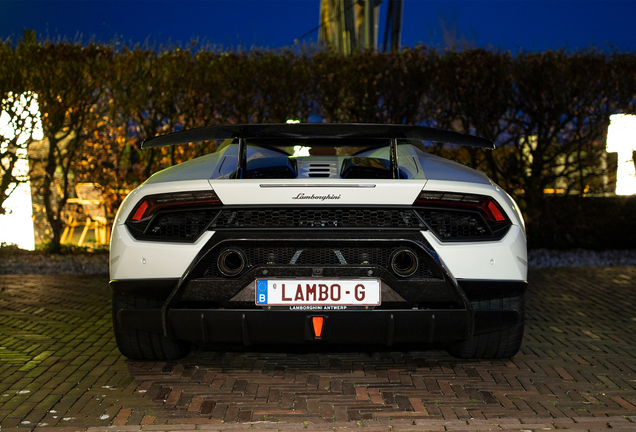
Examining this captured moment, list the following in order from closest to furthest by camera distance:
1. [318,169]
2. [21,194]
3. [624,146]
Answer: [318,169] → [21,194] → [624,146]

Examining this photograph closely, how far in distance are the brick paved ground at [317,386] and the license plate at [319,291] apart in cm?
56

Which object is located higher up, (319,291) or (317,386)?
(319,291)

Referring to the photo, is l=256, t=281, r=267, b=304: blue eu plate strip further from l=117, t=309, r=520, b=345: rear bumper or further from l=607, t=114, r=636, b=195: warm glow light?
l=607, t=114, r=636, b=195: warm glow light

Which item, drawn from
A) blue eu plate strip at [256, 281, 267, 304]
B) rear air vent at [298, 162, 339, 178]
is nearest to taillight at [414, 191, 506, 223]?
rear air vent at [298, 162, 339, 178]

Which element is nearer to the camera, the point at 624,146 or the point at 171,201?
the point at 171,201

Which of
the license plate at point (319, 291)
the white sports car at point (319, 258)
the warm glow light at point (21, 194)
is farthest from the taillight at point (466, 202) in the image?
the warm glow light at point (21, 194)

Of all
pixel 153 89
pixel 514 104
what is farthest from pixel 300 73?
pixel 514 104

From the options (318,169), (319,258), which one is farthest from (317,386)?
(318,169)

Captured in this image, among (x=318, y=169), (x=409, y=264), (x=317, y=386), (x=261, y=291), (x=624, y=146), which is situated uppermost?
(x=624, y=146)

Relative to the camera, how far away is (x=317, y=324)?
288 centimetres

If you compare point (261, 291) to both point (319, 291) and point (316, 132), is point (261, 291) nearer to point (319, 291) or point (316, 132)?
point (319, 291)

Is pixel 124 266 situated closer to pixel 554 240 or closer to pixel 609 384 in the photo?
pixel 609 384

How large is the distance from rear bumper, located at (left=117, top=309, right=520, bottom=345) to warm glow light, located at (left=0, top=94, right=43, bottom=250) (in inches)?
263

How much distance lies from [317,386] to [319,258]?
0.83 meters
